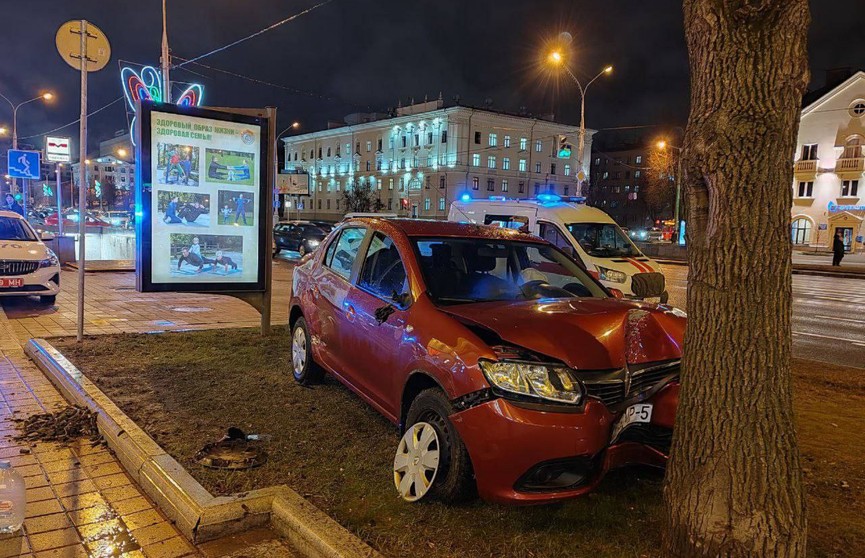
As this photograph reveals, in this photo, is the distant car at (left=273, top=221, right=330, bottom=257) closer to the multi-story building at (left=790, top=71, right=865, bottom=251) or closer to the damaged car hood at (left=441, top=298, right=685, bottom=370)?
the damaged car hood at (left=441, top=298, right=685, bottom=370)

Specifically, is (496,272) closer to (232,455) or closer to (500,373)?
(500,373)

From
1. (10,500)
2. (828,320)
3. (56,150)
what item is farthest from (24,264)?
(828,320)

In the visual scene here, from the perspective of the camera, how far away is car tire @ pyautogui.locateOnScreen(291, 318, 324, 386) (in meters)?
5.76

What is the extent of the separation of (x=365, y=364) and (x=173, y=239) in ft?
13.9

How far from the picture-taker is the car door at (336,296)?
16.2 ft

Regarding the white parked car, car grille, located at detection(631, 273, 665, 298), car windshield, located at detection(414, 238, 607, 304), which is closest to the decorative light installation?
the white parked car

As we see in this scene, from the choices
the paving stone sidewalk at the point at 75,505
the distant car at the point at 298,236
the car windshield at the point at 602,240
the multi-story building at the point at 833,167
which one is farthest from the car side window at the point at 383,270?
the multi-story building at the point at 833,167

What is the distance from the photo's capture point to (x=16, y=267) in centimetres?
1004

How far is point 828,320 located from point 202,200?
12.5 metres

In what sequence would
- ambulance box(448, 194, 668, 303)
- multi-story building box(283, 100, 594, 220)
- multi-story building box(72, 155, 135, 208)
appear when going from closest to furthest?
ambulance box(448, 194, 668, 303) < multi-story building box(283, 100, 594, 220) < multi-story building box(72, 155, 135, 208)

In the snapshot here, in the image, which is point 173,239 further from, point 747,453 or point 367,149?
point 367,149

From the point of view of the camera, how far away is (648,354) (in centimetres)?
348

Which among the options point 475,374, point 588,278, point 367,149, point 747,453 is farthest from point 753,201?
point 367,149

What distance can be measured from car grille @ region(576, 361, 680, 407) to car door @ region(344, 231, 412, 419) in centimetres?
118
